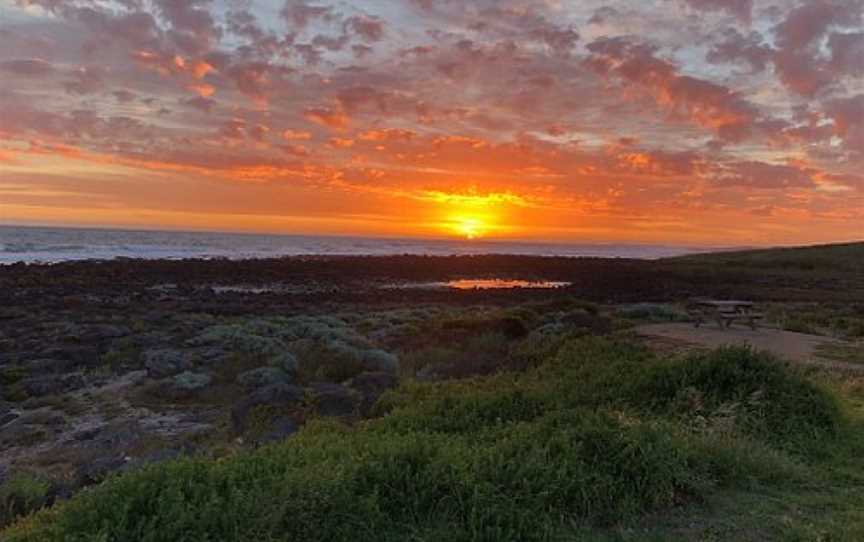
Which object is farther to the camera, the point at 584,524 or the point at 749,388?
the point at 749,388

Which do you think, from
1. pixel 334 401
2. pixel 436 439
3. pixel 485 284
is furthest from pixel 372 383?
pixel 485 284

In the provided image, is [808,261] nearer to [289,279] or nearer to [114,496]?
[289,279]

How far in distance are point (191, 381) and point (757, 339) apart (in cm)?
1138

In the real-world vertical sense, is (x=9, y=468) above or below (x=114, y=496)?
below

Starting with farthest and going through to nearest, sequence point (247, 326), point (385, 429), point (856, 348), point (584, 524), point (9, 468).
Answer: point (247, 326) → point (856, 348) → point (9, 468) → point (385, 429) → point (584, 524)

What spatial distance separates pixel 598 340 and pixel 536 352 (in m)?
1.24

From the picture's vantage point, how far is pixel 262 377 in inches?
493

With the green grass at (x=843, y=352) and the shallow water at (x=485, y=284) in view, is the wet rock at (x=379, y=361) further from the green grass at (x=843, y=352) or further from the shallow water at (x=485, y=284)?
the shallow water at (x=485, y=284)

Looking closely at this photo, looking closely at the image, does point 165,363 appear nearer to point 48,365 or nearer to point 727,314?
point 48,365

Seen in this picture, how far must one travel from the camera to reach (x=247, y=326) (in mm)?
19469

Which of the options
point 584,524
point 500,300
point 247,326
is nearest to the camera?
point 584,524

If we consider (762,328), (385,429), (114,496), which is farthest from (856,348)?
(114,496)

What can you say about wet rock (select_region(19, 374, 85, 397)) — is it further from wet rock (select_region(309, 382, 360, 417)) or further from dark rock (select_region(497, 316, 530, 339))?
dark rock (select_region(497, 316, 530, 339))

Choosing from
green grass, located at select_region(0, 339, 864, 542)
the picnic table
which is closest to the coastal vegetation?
green grass, located at select_region(0, 339, 864, 542)
